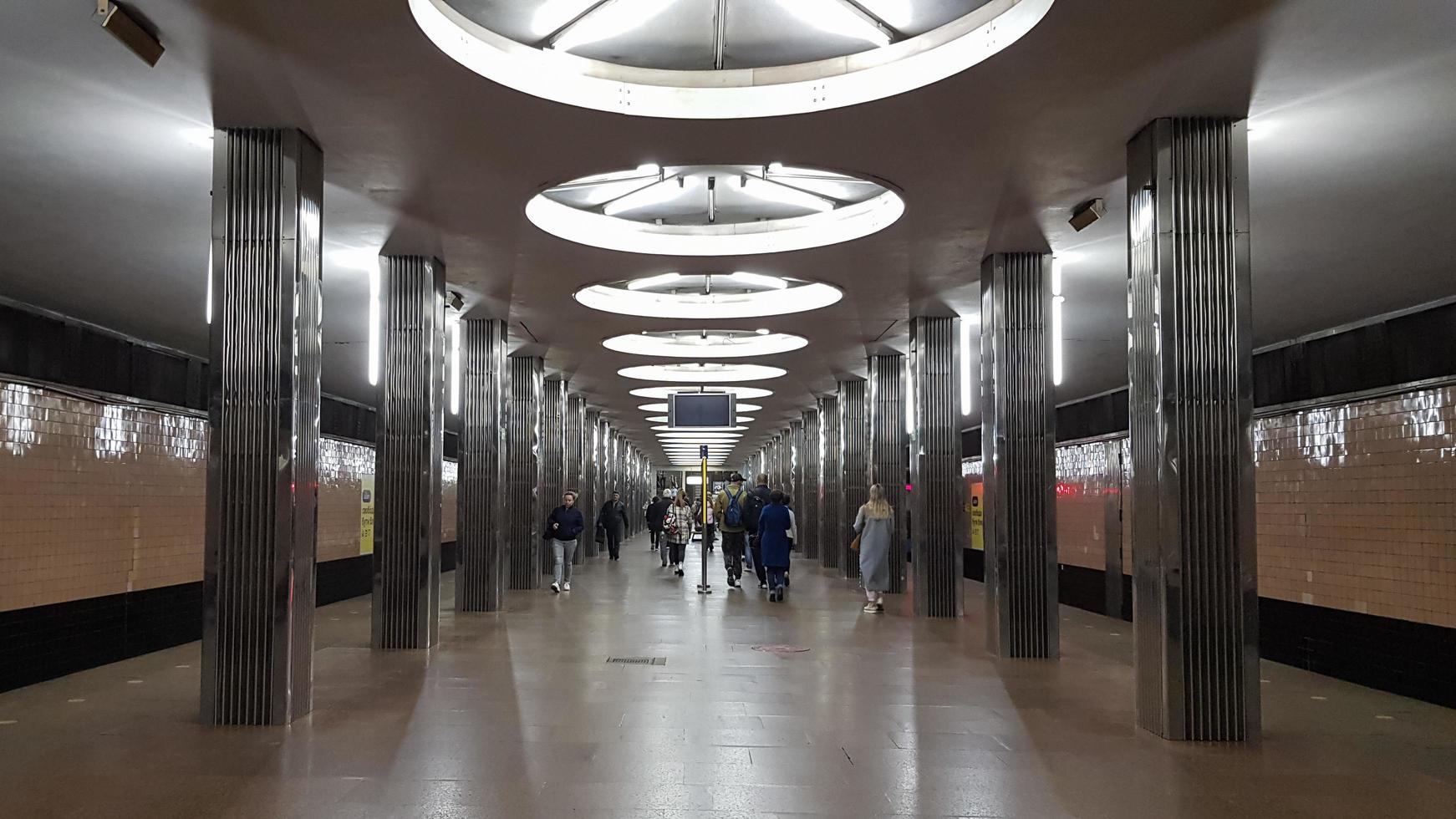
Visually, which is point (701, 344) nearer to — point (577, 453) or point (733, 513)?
point (733, 513)

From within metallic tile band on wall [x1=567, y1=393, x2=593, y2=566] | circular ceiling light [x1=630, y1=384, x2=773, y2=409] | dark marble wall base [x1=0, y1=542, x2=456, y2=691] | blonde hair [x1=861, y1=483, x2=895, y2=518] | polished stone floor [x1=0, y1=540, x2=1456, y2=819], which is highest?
circular ceiling light [x1=630, y1=384, x2=773, y2=409]

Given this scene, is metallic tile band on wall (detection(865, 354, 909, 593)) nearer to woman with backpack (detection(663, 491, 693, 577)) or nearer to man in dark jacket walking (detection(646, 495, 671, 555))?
woman with backpack (detection(663, 491, 693, 577))

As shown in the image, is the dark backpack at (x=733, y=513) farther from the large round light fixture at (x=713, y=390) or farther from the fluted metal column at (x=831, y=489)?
the large round light fixture at (x=713, y=390)

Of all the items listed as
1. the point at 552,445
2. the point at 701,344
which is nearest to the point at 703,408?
the point at 701,344

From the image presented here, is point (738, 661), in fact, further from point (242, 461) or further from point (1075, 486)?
point (1075, 486)

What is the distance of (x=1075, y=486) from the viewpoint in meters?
19.5

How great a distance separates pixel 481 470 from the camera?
1644cm

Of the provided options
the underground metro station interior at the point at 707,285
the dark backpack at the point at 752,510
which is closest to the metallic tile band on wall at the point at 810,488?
the dark backpack at the point at 752,510

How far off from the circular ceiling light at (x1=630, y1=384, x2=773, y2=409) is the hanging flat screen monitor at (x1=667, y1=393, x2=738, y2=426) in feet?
11.7

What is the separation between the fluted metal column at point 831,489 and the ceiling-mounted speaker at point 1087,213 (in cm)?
1466

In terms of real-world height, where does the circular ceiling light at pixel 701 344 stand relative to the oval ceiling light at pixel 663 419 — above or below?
above

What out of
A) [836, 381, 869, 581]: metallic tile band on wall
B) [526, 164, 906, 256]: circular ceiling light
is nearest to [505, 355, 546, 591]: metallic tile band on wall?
[836, 381, 869, 581]: metallic tile band on wall

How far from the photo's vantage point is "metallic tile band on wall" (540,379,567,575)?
24.3m

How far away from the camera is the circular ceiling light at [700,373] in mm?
24578
